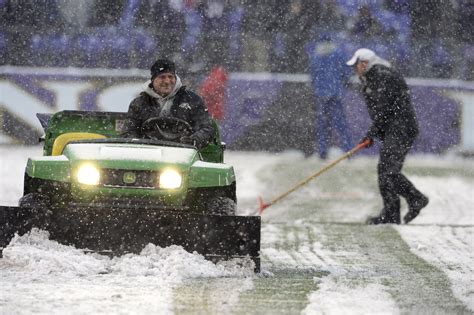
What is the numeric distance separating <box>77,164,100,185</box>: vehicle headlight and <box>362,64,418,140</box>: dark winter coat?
185 inches

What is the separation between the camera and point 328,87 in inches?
693

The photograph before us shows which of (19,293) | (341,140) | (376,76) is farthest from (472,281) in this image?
(341,140)

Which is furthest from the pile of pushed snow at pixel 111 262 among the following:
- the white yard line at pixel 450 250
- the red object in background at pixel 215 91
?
the red object in background at pixel 215 91

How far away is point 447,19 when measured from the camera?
717 inches

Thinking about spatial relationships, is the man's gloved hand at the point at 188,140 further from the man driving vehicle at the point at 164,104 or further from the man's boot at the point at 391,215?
the man's boot at the point at 391,215

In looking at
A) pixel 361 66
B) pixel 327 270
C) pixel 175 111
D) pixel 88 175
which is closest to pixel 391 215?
pixel 361 66

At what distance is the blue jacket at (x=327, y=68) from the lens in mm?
17656

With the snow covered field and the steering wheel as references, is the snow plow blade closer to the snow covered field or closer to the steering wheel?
the snow covered field

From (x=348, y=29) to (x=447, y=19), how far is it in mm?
1454

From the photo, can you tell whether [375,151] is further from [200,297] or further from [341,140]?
[200,297]

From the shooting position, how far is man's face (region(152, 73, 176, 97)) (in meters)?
9.02

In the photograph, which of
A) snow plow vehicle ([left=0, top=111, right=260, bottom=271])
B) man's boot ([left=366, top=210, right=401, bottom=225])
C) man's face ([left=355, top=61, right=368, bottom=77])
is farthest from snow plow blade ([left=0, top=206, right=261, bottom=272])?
man's face ([left=355, top=61, right=368, bottom=77])

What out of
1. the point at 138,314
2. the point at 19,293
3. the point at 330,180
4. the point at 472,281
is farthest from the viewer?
the point at 330,180

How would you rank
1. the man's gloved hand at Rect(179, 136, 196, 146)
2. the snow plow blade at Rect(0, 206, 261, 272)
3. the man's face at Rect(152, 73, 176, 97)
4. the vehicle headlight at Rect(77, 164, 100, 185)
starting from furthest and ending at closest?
the man's face at Rect(152, 73, 176, 97) < the man's gloved hand at Rect(179, 136, 196, 146) < the vehicle headlight at Rect(77, 164, 100, 185) < the snow plow blade at Rect(0, 206, 261, 272)
